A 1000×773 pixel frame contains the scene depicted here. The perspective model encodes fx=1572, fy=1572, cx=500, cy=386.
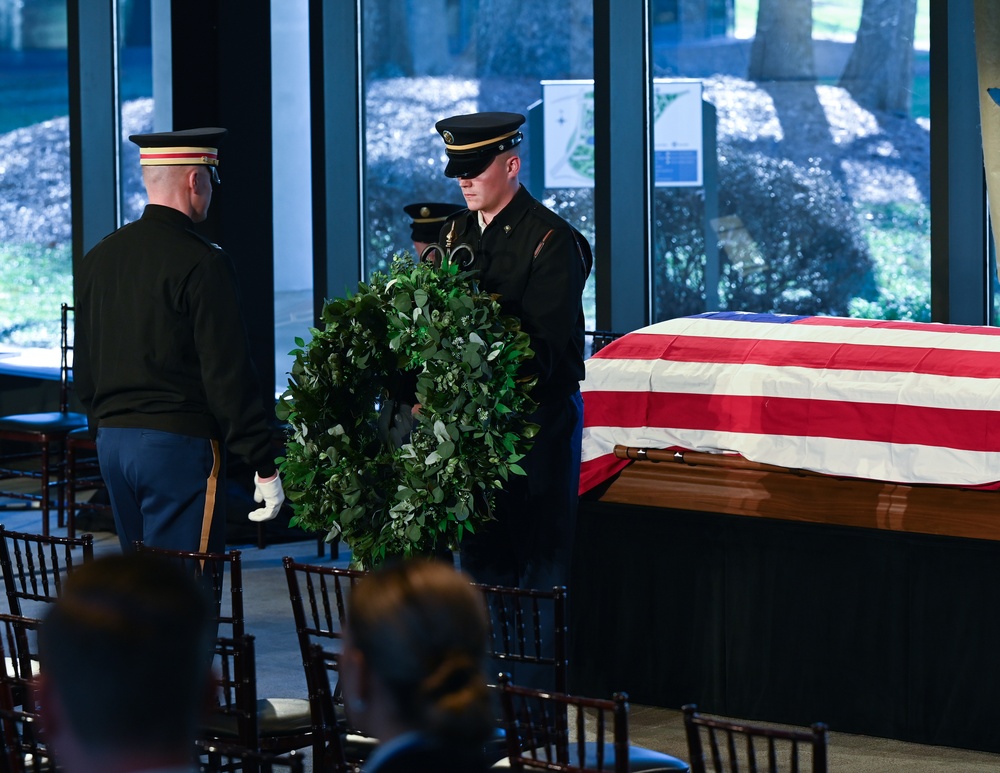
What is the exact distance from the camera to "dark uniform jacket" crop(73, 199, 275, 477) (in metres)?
3.58

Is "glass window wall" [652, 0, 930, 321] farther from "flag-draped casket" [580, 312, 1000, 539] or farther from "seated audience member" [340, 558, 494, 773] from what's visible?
"seated audience member" [340, 558, 494, 773]

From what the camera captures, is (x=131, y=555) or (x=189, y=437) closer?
(x=131, y=555)

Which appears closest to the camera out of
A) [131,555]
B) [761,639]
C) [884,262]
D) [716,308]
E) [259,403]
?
[131,555]

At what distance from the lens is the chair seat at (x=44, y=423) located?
6.93m

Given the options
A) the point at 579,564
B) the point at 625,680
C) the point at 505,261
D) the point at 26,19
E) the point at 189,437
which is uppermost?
the point at 26,19

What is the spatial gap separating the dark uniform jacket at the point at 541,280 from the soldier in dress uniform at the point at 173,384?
2.00 feet

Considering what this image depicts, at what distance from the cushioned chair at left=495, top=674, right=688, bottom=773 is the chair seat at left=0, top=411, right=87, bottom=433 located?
418 centimetres

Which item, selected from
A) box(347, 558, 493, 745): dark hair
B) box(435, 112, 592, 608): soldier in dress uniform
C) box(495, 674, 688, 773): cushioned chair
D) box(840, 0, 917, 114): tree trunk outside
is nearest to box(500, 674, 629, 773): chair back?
box(495, 674, 688, 773): cushioned chair

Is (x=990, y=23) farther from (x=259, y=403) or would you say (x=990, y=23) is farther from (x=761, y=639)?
(x=259, y=403)

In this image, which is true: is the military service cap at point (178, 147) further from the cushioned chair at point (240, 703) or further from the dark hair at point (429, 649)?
the dark hair at point (429, 649)

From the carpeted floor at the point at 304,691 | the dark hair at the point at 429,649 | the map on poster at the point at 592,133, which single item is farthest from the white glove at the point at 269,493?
the map on poster at the point at 592,133

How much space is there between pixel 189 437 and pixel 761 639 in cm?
155

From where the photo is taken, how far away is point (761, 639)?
4.05 meters

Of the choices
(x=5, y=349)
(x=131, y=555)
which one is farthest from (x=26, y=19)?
(x=131, y=555)
